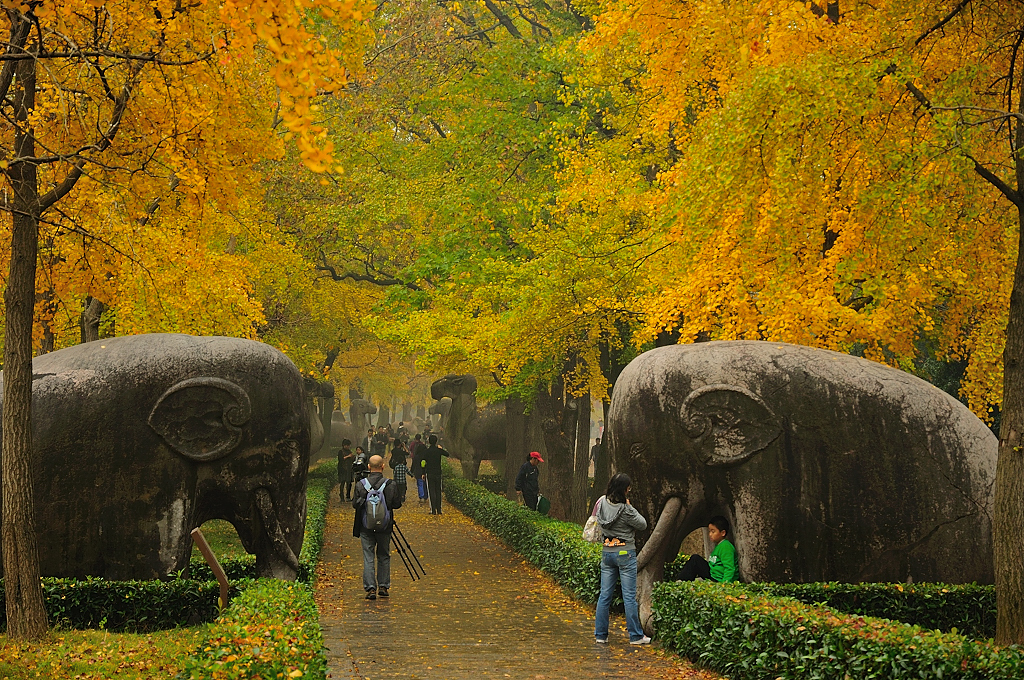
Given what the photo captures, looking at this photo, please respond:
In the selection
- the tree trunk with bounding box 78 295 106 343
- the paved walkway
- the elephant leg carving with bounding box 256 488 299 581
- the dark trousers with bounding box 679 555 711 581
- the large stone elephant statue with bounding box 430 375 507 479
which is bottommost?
the paved walkway

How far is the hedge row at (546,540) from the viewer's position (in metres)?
13.7

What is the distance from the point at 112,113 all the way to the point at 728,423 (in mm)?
6846

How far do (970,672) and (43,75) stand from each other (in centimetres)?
1011

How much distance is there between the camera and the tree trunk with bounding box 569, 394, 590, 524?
24.2m

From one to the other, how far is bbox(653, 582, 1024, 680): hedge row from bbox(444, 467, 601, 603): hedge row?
2.90 meters

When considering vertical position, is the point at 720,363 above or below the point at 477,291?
below

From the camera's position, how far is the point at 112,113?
10477 millimetres

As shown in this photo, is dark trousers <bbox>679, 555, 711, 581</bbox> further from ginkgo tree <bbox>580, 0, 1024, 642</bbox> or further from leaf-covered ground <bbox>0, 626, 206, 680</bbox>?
leaf-covered ground <bbox>0, 626, 206, 680</bbox>

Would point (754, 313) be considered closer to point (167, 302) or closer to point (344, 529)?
point (167, 302)

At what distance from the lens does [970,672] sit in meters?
6.67

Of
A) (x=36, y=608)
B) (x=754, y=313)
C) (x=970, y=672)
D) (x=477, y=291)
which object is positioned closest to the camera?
(x=970, y=672)

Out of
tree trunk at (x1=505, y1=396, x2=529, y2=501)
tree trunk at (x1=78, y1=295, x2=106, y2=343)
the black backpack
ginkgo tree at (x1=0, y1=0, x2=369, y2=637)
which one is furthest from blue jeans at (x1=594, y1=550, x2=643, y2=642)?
tree trunk at (x1=505, y1=396, x2=529, y2=501)

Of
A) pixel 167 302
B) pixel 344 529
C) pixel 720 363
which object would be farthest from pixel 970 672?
pixel 344 529

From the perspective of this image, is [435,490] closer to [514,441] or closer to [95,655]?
[514,441]
